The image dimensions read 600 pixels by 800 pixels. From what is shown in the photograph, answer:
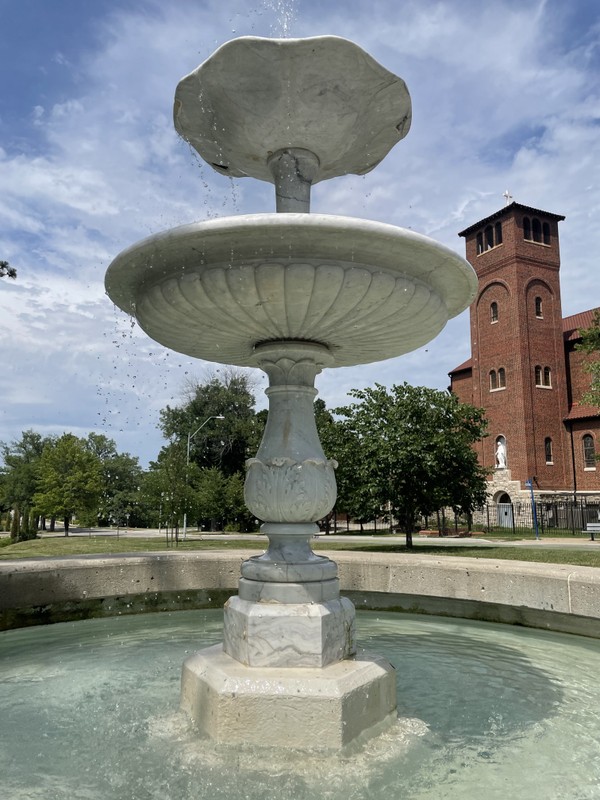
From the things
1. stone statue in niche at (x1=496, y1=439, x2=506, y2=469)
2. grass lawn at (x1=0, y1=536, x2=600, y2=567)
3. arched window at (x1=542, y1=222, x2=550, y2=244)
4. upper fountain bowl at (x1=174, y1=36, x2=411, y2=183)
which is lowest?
grass lawn at (x1=0, y1=536, x2=600, y2=567)

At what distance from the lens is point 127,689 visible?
3877 mm

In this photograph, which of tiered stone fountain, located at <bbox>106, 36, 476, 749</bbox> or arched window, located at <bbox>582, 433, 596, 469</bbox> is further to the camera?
arched window, located at <bbox>582, 433, 596, 469</bbox>

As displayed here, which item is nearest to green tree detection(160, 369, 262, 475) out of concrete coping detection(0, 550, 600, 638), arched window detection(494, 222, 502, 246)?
arched window detection(494, 222, 502, 246)

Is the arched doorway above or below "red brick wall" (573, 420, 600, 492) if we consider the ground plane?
below

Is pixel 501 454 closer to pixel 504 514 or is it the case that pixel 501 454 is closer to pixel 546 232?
pixel 504 514

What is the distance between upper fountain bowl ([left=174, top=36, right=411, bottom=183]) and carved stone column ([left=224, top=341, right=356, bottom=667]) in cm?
151

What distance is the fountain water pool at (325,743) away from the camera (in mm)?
2625

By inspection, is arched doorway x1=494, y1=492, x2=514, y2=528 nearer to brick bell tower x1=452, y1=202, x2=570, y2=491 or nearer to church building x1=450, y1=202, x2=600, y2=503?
church building x1=450, y1=202, x2=600, y2=503

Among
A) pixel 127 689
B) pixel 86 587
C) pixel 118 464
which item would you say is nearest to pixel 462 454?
pixel 86 587

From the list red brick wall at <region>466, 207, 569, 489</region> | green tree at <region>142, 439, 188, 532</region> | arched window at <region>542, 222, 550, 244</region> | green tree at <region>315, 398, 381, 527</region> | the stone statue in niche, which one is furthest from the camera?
Answer: arched window at <region>542, 222, 550, 244</region>

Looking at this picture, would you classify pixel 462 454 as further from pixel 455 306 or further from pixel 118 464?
pixel 118 464

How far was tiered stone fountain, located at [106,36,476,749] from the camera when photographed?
10.3ft

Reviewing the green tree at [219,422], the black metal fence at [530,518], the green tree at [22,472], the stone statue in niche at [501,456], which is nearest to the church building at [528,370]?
the stone statue in niche at [501,456]

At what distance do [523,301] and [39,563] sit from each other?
125 ft
